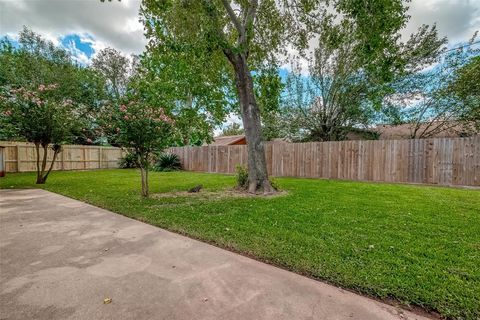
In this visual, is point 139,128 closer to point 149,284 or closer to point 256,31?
point 149,284

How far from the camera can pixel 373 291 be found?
1.78 m

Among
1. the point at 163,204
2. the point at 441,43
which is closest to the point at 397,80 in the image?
the point at 441,43

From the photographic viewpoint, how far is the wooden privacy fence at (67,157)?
40.3 feet

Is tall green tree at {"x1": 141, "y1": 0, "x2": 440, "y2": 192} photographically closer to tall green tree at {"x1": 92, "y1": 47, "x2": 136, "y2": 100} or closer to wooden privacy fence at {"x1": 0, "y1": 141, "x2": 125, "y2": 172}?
wooden privacy fence at {"x1": 0, "y1": 141, "x2": 125, "y2": 172}

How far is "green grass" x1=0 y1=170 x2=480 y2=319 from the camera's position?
1.85 meters

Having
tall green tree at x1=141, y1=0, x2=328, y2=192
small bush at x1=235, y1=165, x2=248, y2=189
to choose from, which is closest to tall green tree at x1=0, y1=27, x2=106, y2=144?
tall green tree at x1=141, y1=0, x2=328, y2=192

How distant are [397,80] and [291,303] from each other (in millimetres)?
12204

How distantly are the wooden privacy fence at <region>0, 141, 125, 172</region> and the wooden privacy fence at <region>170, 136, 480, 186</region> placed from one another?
10.1 meters

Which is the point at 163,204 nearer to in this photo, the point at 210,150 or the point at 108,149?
the point at 210,150

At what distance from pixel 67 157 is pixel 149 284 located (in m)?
16.0

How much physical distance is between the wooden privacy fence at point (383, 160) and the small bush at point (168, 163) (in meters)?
4.40

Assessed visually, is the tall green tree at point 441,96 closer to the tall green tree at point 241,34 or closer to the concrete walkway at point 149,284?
the tall green tree at point 241,34

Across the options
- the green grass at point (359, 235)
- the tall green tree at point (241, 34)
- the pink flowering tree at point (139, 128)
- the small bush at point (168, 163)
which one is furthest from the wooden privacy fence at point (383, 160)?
the pink flowering tree at point (139, 128)

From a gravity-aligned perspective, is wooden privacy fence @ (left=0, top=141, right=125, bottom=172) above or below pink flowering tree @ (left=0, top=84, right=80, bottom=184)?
below
